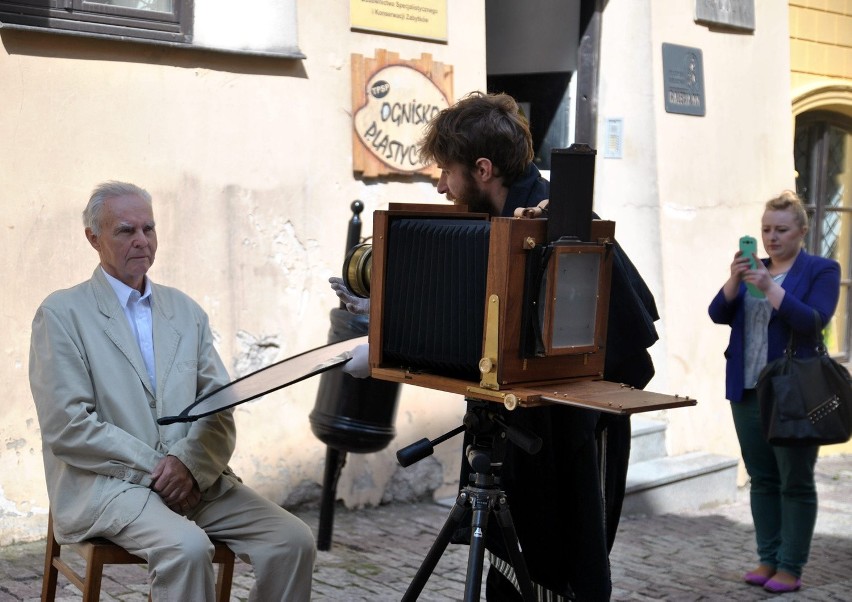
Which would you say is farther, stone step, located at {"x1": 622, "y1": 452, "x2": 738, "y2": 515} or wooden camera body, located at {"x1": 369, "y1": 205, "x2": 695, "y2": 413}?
stone step, located at {"x1": 622, "y1": 452, "x2": 738, "y2": 515}

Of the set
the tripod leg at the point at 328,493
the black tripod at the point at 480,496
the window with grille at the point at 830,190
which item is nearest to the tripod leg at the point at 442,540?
the black tripod at the point at 480,496

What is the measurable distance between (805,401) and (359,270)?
230 centimetres

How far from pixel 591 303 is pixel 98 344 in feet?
4.83

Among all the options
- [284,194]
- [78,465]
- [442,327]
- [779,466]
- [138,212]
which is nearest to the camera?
[442,327]

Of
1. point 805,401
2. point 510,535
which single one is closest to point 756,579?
point 805,401

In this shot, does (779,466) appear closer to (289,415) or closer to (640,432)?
(640,432)

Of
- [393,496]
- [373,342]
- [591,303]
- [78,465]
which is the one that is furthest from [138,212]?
[393,496]

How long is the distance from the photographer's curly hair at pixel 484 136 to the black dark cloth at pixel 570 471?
67mm

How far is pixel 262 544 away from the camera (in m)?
3.45

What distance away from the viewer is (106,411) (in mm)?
3385

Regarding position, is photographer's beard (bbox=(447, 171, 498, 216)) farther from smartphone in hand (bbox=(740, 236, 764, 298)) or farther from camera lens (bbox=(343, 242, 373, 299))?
smartphone in hand (bbox=(740, 236, 764, 298))

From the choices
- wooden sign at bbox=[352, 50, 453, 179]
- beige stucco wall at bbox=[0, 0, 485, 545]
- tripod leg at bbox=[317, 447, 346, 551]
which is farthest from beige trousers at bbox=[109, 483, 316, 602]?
wooden sign at bbox=[352, 50, 453, 179]

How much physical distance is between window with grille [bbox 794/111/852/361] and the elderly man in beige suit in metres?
6.06

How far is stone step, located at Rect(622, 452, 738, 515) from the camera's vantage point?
620 cm
